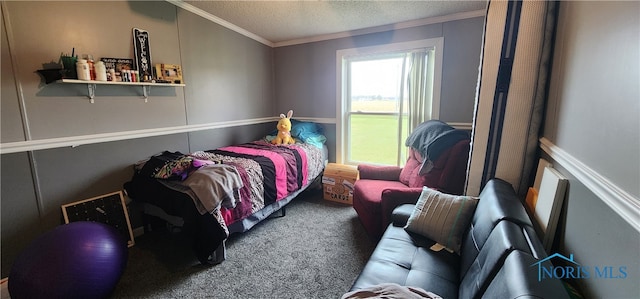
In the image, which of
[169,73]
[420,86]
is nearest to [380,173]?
[420,86]

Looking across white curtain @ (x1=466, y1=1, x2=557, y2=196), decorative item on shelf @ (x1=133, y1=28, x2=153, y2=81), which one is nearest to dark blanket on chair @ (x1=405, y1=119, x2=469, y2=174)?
white curtain @ (x1=466, y1=1, x2=557, y2=196)

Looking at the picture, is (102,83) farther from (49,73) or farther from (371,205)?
(371,205)

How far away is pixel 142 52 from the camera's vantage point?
2.38 metres

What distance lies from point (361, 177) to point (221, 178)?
1585 mm

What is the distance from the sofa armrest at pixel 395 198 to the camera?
212 cm

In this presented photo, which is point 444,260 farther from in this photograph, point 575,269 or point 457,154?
point 457,154

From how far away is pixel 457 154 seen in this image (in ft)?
7.30

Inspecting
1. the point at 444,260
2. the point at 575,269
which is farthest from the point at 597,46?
the point at 444,260

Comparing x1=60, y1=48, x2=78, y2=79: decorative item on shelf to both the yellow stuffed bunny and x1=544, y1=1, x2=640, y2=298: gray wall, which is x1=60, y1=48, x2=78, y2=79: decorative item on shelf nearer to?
the yellow stuffed bunny

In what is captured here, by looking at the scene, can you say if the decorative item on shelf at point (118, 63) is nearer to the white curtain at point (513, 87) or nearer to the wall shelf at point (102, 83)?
the wall shelf at point (102, 83)

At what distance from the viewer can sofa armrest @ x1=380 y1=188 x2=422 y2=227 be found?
2117mm

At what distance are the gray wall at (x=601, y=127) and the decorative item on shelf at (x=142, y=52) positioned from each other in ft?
9.80

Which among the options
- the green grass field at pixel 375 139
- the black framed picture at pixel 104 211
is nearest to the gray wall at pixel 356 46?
the green grass field at pixel 375 139

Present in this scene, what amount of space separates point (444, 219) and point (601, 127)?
88 cm
